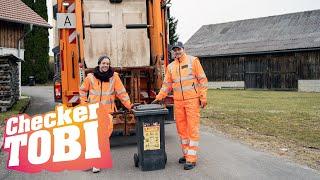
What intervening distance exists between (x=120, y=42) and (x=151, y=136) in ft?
9.80

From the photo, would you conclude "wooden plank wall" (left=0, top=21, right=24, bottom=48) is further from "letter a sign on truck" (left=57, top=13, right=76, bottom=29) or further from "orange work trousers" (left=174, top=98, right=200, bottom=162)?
"orange work trousers" (left=174, top=98, right=200, bottom=162)

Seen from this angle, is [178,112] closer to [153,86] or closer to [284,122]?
[153,86]

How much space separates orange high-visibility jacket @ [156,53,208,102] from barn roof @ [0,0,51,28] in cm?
1783

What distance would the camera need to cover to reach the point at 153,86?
957cm

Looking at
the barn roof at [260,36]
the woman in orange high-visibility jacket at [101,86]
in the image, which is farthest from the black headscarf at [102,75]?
the barn roof at [260,36]

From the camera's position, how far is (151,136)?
Answer: 7.02 meters

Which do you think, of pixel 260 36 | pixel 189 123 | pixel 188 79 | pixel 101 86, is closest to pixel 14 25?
pixel 101 86

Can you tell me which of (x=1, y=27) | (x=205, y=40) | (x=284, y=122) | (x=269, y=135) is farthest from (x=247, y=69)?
(x=269, y=135)

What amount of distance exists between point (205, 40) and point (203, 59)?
3616mm

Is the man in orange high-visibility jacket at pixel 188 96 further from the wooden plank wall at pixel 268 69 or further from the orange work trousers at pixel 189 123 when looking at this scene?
the wooden plank wall at pixel 268 69

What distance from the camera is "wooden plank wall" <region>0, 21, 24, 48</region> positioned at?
2417 centimetres

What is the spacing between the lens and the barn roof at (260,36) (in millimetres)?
34500

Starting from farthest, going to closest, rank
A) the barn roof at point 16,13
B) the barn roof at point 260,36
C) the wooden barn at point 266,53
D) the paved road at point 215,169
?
the barn roof at point 260,36 < the wooden barn at point 266,53 < the barn roof at point 16,13 < the paved road at point 215,169

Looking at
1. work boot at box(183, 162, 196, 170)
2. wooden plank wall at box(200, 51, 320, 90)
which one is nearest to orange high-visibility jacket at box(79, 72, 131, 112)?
work boot at box(183, 162, 196, 170)
